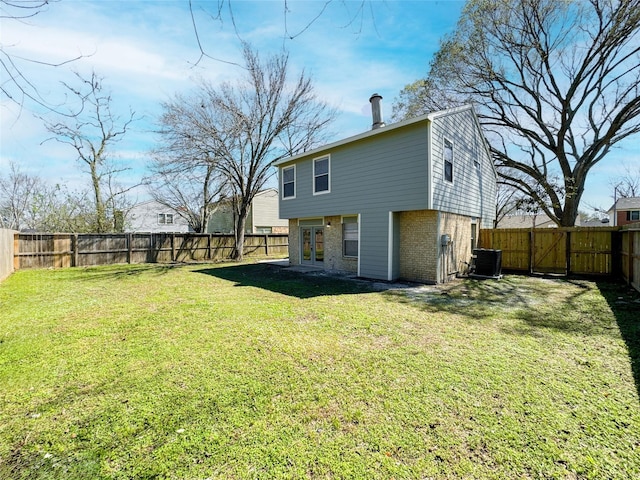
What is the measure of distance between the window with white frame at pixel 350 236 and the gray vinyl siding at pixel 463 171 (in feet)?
10.2

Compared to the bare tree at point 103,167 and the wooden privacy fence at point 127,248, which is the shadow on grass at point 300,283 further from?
the bare tree at point 103,167

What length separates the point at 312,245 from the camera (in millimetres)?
12719

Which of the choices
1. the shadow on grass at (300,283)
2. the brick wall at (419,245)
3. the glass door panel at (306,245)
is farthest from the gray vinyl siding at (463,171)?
the glass door panel at (306,245)

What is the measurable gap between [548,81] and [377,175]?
12327 mm

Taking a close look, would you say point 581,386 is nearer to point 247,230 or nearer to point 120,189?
point 120,189

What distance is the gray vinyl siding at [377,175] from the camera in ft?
27.8

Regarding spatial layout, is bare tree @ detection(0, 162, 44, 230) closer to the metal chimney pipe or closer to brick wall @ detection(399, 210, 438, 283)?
the metal chimney pipe

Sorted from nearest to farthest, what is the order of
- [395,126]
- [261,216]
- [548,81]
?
[395,126] → [548,81] → [261,216]

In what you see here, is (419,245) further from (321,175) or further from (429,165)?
(321,175)

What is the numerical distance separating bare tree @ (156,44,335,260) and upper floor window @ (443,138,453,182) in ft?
28.9

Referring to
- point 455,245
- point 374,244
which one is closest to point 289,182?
point 374,244

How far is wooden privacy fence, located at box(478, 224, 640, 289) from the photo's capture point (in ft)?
31.3

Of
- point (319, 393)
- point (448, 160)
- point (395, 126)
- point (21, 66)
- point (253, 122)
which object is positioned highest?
point (253, 122)

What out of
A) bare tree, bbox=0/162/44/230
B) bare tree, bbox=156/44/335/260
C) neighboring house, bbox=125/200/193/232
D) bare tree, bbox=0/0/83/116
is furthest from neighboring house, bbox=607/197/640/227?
bare tree, bbox=0/162/44/230
